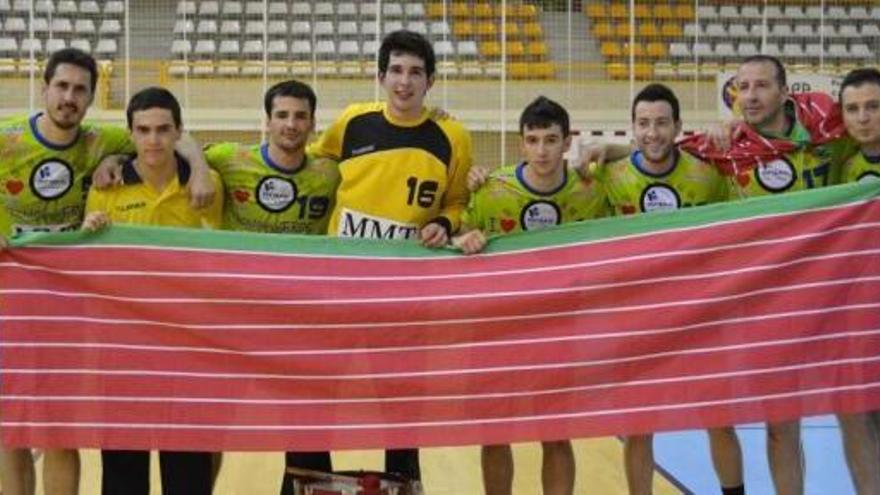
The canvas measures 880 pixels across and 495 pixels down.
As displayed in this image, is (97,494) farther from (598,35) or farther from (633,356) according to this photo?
(598,35)

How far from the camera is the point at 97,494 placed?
4.99 m

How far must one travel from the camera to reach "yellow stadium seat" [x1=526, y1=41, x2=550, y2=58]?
12.0 meters

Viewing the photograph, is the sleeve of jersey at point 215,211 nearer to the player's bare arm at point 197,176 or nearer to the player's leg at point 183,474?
the player's bare arm at point 197,176

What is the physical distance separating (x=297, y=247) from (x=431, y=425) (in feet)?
2.50

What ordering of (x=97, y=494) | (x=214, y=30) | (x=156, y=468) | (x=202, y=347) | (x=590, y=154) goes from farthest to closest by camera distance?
(x=214, y=30), (x=156, y=468), (x=97, y=494), (x=590, y=154), (x=202, y=347)

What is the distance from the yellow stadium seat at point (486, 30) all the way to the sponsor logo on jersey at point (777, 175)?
822 cm

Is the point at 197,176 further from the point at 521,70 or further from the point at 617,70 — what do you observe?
the point at 617,70

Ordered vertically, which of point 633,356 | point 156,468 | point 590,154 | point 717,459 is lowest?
point 156,468

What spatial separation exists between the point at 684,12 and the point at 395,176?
30.3ft

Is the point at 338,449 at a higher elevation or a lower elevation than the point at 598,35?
lower

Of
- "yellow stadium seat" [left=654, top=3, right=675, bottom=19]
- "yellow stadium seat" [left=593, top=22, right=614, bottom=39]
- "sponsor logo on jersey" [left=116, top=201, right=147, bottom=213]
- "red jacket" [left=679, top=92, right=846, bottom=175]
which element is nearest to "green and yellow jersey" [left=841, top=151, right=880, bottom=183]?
"red jacket" [left=679, top=92, right=846, bottom=175]

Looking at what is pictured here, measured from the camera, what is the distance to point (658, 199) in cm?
392

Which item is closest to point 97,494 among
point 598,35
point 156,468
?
point 156,468

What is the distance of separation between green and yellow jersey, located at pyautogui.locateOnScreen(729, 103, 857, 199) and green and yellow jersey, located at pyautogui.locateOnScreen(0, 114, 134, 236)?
2312 mm
